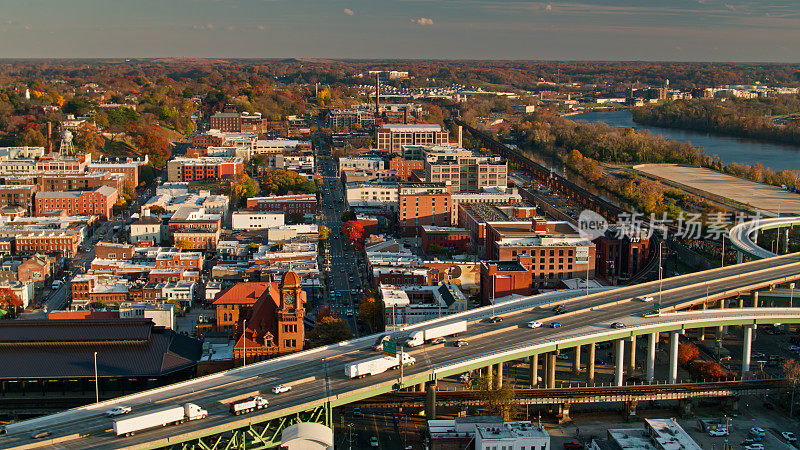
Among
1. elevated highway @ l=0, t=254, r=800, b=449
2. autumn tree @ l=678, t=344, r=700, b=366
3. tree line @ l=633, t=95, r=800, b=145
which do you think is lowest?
autumn tree @ l=678, t=344, r=700, b=366

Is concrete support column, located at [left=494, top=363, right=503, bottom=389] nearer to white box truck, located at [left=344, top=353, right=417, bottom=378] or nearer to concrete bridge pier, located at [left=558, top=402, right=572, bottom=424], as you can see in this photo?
concrete bridge pier, located at [left=558, top=402, right=572, bottom=424]

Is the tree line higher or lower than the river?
higher

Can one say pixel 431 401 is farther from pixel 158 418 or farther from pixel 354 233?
pixel 354 233

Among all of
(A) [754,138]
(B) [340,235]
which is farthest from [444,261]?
(A) [754,138]

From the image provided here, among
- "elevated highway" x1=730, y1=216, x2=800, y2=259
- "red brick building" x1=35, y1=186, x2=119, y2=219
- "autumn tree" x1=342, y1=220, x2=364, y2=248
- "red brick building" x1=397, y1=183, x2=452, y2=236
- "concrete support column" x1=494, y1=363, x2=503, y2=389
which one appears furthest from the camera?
"red brick building" x1=35, y1=186, x2=119, y2=219

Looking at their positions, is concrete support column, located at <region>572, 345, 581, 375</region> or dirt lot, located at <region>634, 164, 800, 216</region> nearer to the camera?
concrete support column, located at <region>572, 345, 581, 375</region>

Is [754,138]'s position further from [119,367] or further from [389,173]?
[119,367]

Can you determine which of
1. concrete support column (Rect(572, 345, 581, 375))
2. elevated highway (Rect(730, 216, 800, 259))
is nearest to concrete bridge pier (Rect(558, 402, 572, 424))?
concrete support column (Rect(572, 345, 581, 375))
